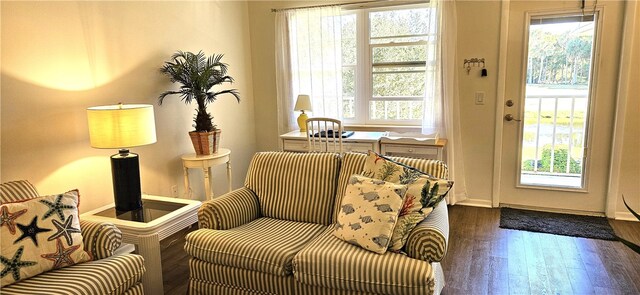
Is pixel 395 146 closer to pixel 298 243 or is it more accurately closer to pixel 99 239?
pixel 298 243

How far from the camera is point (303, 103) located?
4180mm

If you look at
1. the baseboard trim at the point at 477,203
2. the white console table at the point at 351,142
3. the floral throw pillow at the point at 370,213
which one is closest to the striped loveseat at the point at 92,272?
the floral throw pillow at the point at 370,213

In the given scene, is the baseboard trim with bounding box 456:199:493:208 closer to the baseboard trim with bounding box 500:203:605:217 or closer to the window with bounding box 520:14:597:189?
the baseboard trim with bounding box 500:203:605:217

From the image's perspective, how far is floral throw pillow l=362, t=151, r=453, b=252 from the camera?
1.99m

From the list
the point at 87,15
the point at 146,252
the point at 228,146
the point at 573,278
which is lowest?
the point at 573,278

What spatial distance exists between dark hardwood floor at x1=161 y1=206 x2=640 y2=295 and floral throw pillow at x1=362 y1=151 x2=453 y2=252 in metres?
0.69

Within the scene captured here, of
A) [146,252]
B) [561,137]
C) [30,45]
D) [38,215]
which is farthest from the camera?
[561,137]

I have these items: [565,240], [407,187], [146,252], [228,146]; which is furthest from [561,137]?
[146,252]

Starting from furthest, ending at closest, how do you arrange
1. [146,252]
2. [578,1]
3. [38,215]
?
1. [578,1]
2. [146,252]
3. [38,215]

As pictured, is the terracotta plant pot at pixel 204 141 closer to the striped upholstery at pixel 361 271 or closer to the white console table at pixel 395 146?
the white console table at pixel 395 146

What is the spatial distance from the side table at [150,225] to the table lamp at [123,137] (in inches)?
4.2

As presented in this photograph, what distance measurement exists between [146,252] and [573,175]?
353cm

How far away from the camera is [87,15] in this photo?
2.76 m

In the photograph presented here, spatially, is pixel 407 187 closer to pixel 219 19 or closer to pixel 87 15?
pixel 87 15
